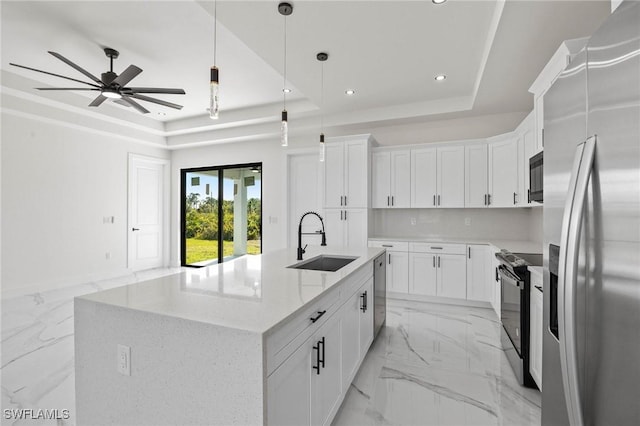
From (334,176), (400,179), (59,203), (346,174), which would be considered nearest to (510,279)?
→ (400,179)

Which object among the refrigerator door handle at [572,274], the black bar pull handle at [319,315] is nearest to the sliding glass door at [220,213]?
the black bar pull handle at [319,315]

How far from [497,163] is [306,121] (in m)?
2.98

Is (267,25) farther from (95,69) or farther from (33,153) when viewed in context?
(33,153)

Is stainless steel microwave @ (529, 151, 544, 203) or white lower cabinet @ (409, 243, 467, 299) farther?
white lower cabinet @ (409, 243, 467, 299)

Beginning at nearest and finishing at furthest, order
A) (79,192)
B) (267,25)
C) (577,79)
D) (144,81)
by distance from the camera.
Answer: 1. (577,79)
2. (267,25)
3. (144,81)
4. (79,192)

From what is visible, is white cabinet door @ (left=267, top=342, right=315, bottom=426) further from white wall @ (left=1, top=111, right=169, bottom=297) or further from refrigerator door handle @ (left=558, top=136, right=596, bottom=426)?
white wall @ (left=1, top=111, right=169, bottom=297)

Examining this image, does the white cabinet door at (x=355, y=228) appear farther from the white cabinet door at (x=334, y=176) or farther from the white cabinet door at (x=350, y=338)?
the white cabinet door at (x=350, y=338)

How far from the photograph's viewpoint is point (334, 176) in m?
4.75

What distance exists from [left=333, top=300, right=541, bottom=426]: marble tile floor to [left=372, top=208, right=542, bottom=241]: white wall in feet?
5.10

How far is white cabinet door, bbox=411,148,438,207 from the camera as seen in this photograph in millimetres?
4430

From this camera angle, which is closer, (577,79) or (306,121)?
(577,79)

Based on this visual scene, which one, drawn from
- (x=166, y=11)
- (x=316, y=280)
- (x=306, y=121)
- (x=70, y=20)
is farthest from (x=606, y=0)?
(x=70, y=20)

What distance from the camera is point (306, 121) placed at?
5137 mm

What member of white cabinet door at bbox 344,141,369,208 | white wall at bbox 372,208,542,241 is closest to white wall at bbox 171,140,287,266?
white cabinet door at bbox 344,141,369,208
